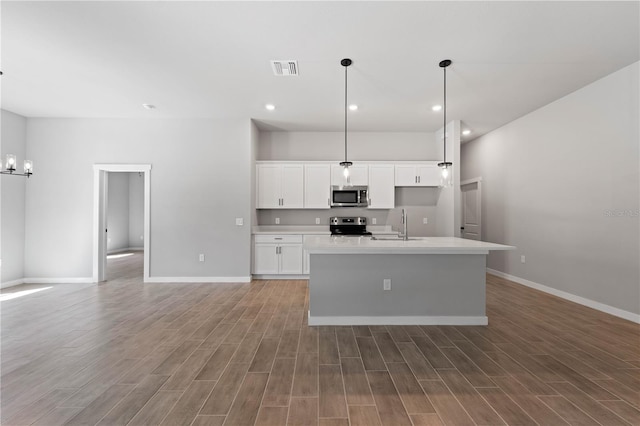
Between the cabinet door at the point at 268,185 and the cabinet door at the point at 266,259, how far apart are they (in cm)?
84

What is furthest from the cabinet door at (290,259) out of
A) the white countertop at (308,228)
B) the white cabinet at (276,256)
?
the white countertop at (308,228)

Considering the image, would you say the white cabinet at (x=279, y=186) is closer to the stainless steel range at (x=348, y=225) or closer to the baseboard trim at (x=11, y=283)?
the stainless steel range at (x=348, y=225)

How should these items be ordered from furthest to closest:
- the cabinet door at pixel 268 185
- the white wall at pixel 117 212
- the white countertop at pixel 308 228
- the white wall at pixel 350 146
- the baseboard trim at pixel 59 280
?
the white wall at pixel 117 212, the white wall at pixel 350 146, the white countertop at pixel 308 228, the cabinet door at pixel 268 185, the baseboard trim at pixel 59 280

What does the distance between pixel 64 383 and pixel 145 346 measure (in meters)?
0.65

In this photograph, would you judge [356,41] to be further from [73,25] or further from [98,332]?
[98,332]

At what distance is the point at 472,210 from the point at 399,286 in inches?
164

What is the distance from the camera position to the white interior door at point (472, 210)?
6.31 metres

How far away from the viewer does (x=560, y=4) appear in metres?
2.40

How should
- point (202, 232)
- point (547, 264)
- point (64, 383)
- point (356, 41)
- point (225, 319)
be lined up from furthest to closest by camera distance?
point (202, 232) → point (547, 264) → point (225, 319) → point (356, 41) → point (64, 383)

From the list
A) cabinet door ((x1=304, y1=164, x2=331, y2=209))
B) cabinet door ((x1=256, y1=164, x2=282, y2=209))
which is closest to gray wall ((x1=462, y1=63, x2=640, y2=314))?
cabinet door ((x1=304, y1=164, x2=331, y2=209))

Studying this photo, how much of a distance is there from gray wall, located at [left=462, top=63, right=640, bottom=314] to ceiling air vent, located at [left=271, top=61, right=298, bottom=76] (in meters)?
3.90

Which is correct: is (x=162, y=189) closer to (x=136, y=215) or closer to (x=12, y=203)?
(x=12, y=203)

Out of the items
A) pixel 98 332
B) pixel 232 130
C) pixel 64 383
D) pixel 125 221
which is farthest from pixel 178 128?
pixel 125 221

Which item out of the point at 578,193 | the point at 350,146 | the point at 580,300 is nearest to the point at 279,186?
the point at 350,146
